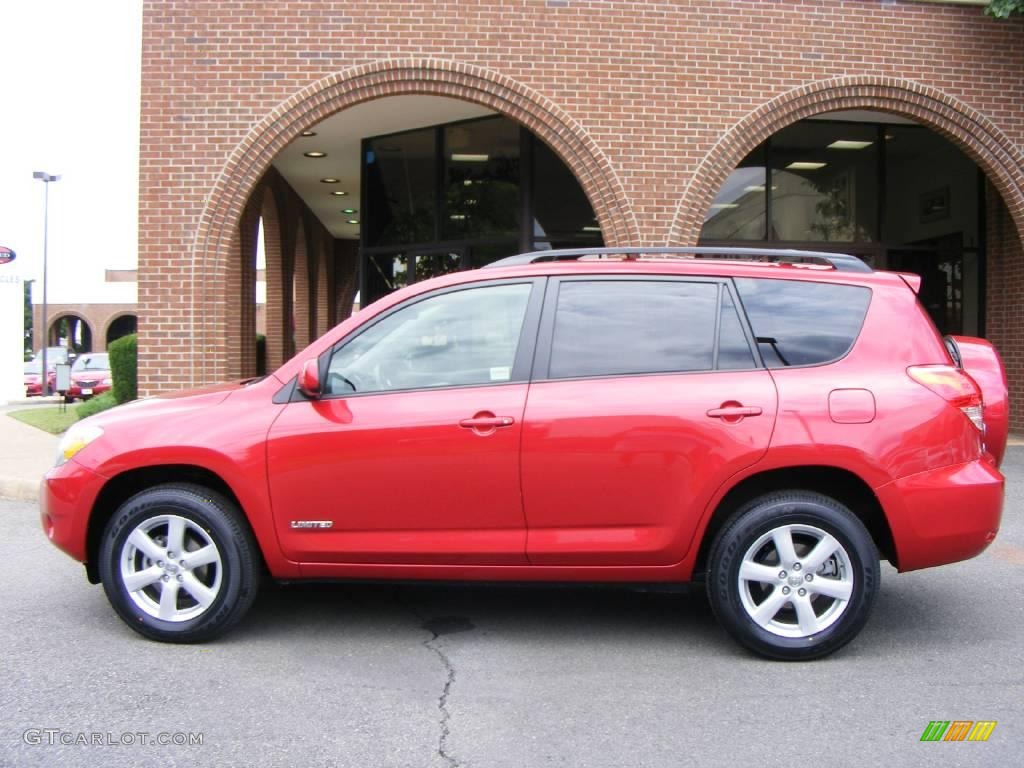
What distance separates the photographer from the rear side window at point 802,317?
14.6 feet

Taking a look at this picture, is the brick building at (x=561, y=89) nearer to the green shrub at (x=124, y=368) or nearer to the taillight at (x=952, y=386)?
the green shrub at (x=124, y=368)

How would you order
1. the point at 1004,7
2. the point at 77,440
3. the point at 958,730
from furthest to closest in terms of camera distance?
the point at 1004,7 → the point at 77,440 → the point at 958,730

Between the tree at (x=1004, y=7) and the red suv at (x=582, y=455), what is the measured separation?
8178mm

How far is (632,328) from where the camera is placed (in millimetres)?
4508

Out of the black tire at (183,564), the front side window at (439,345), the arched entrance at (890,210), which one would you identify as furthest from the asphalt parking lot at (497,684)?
the arched entrance at (890,210)

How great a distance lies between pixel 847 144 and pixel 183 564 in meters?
12.1

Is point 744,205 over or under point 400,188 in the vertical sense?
under

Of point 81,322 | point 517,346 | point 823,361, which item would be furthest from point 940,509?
point 81,322

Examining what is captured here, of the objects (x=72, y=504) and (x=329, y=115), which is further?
(x=329, y=115)

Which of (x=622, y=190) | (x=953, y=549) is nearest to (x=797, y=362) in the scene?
(x=953, y=549)

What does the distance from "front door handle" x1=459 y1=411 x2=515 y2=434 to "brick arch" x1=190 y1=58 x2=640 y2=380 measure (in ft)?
22.6

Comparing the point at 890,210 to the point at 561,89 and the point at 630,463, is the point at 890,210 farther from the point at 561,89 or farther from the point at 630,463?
the point at 630,463

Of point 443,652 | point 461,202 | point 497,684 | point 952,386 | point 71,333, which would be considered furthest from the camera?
point 71,333

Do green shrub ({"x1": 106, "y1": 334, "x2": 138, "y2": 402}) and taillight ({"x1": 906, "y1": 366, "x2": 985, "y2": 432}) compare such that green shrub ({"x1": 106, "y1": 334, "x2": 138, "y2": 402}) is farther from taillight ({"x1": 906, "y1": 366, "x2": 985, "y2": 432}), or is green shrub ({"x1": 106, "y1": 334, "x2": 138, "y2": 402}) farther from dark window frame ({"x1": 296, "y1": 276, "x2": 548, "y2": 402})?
taillight ({"x1": 906, "y1": 366, "x2": 985, "y2": 432})
